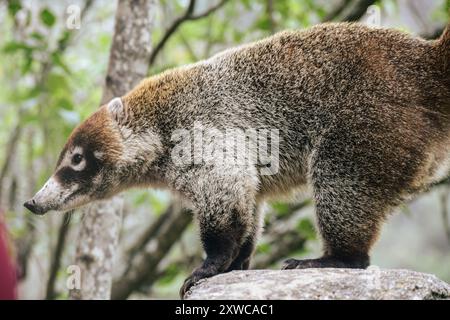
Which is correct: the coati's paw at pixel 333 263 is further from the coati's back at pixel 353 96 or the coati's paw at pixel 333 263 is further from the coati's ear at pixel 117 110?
the coati's ear at pixel 117 110

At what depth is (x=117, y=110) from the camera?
5.34 meters

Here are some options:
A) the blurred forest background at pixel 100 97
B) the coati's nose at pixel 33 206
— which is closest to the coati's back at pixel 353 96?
the blurred forest background at pixel 100 97

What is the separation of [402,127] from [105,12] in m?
6.84

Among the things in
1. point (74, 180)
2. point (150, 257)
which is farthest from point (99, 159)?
point (150, 257)

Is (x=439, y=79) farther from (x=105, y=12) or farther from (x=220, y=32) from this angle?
(x=105, y=12)

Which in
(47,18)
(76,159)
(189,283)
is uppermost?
(47,18)

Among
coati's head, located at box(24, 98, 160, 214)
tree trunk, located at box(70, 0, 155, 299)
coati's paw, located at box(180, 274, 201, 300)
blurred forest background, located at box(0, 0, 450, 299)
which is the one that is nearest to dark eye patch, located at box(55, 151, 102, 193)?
coati's head, located at box(24, 98, 160, 214)

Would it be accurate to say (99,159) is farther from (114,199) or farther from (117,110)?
(114,199)

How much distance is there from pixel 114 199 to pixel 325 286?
301cm

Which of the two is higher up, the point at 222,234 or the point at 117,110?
the point at 117,110

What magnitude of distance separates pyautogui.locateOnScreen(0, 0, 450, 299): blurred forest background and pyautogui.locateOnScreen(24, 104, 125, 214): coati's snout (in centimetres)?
64

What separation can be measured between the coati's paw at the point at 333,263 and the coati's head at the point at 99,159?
1.51 metres

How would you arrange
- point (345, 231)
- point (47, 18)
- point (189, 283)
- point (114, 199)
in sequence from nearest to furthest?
point (189, 283) → point (345, 231) → point (114, 199) → point (47, 18)
